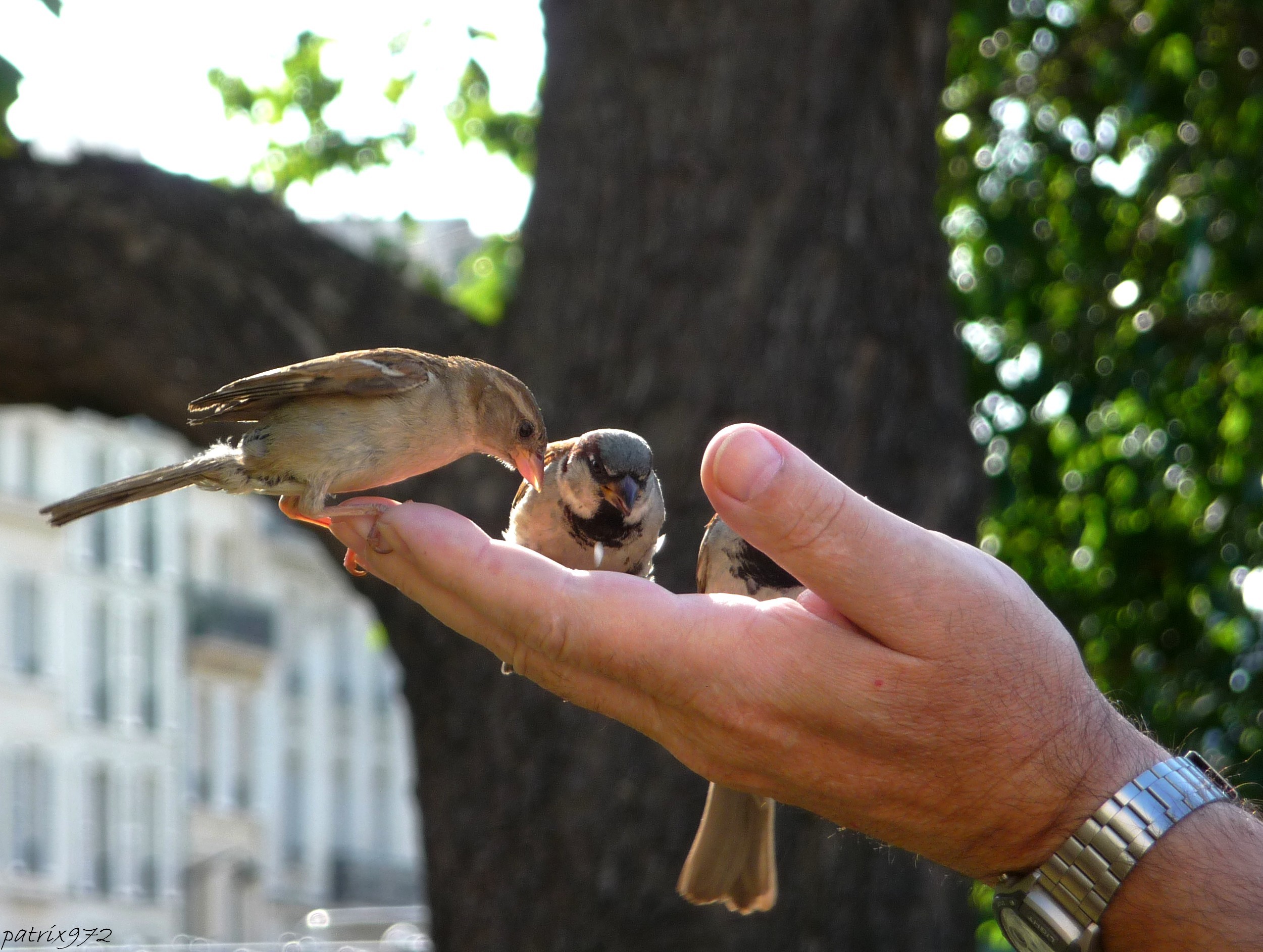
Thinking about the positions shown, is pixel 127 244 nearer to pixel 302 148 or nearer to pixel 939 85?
pixel 939 85

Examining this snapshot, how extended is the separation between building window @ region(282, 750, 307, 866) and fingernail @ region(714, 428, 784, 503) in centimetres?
3588

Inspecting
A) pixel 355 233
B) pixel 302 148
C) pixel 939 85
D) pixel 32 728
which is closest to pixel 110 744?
pixel 32 728

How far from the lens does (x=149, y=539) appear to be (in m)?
33.8

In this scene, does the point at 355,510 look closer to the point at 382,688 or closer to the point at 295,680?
the point at 295,680

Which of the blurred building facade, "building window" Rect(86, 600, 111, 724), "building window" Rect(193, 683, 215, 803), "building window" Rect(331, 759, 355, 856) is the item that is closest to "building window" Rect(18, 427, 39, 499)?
the blurred building facade

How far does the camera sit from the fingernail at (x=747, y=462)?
252 cm

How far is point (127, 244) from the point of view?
5902 millimetres

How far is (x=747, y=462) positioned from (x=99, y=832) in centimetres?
2987

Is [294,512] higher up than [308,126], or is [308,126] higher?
[308,126]

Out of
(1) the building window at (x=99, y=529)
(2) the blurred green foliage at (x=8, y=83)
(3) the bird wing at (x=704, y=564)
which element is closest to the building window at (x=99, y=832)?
(1) the building window at (x=99, y=529)

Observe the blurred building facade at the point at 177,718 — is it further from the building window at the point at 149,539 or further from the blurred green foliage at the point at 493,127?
the blurred green foliage at the point at 493,127

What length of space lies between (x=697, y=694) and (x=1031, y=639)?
1.99ft

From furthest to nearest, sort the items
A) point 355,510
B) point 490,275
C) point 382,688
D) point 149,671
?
point 382,688 < point 149,671 < point 490,275 < point 355,510

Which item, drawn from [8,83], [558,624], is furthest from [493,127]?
[558,624]
